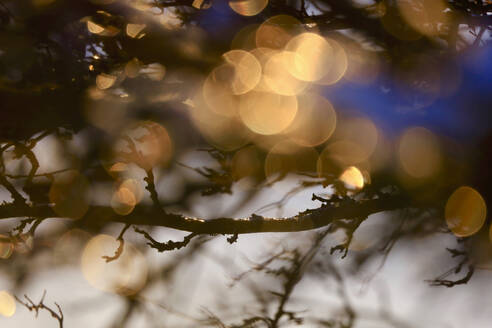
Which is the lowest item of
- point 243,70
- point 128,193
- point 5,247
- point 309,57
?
point 5,247

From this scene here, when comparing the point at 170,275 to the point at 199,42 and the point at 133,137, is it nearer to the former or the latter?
the point at 133,137

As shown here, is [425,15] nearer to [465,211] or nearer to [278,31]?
[278,31]

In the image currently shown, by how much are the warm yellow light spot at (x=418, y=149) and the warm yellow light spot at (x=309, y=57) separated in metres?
0.51

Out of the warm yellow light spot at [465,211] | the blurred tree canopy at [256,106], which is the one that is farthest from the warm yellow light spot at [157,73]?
the warm yellow light spot at [465,211]

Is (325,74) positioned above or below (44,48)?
above

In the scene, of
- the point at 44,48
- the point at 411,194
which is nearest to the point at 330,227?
the point at 411,194

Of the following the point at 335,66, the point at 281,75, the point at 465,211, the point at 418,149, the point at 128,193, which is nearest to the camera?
the point at 418,149

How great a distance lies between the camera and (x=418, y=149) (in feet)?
7.41

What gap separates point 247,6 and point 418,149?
111cm

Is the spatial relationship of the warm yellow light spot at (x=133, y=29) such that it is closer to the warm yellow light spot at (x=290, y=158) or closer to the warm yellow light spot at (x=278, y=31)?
the warm yellow light spot at (x=278, y=31)

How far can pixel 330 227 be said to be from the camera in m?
3.04

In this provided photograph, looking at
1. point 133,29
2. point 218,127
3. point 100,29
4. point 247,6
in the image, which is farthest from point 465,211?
point 100,29

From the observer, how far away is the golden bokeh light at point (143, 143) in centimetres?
247

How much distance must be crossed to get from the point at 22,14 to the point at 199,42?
885mm
